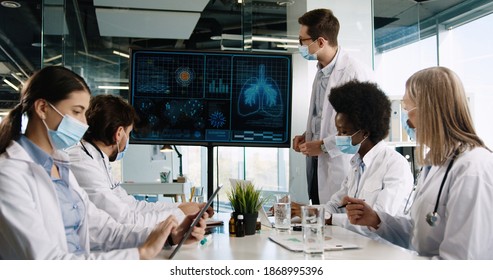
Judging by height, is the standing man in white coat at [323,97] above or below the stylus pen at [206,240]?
above

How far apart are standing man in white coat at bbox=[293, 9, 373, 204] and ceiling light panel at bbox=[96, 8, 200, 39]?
201cm

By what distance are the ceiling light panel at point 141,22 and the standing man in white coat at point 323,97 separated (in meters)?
2.01

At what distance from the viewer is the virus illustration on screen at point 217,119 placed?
2.64 meters

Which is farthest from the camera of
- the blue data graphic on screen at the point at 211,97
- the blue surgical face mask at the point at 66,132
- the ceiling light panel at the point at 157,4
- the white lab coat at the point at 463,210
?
the ceiling light panel at the point at 157,4

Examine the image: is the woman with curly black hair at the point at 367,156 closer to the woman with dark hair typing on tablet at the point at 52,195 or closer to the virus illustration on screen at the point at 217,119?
the virus illustration on screen at the point at 217,119

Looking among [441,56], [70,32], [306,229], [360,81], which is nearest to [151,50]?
[360,81]

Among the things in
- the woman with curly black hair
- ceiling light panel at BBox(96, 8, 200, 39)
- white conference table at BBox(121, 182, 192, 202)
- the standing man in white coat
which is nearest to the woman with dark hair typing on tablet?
the woman with curly black hair

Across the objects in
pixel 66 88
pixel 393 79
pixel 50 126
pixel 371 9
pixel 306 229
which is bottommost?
pixel 306 229

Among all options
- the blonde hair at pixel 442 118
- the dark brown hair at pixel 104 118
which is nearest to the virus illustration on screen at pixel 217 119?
the dark brown hair at pixel 104 118

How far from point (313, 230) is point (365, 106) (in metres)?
1.23

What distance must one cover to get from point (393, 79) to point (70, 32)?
317 centimetres

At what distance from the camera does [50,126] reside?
1487mm
